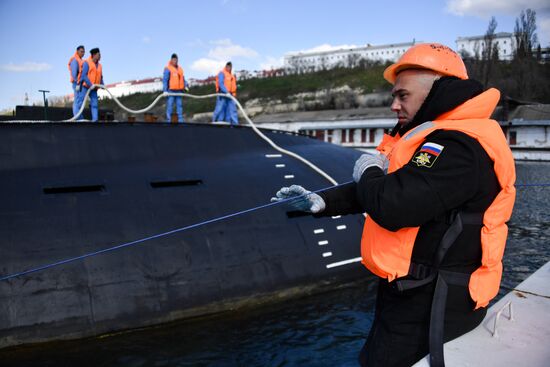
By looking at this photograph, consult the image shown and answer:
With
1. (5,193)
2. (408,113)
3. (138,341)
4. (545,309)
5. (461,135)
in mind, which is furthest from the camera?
(5,193)

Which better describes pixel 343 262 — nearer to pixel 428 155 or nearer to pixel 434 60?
pixel 434 60

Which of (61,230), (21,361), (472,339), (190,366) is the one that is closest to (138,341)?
(190,366)

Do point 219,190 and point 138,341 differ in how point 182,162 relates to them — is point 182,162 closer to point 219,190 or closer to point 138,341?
point 219,190

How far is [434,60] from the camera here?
2.44 meters

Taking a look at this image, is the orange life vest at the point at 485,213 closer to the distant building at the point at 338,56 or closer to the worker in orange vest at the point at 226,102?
the worker in orange vest at the point at 226,102

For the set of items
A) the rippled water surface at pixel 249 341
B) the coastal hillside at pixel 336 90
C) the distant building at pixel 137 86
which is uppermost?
the distant building at pixel 137 86

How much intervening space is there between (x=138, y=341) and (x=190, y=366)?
0.78 metres

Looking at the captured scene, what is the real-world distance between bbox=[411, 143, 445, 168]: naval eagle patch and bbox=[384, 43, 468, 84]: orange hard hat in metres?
0.45

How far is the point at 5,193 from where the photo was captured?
6590mm

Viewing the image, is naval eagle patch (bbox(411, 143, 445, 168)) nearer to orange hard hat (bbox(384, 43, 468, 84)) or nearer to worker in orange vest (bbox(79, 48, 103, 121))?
Result: orange hard hat (bbox(384, 43, 468, 84))

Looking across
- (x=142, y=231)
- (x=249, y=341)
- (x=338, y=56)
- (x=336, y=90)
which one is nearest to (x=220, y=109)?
(x=142, y=231)

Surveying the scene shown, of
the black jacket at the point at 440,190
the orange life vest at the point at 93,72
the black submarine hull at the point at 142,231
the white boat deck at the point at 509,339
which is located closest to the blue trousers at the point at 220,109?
the orange life vest at the point at 93,72

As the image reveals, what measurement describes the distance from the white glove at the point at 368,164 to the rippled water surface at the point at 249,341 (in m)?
4.15

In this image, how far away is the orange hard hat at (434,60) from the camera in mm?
2439
